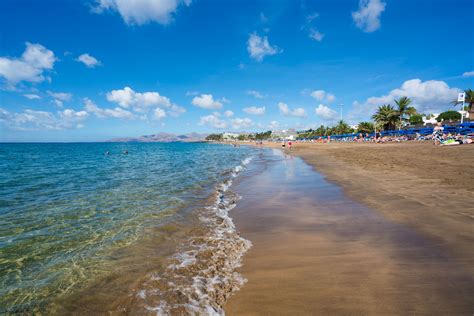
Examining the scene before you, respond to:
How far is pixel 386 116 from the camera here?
61312 millimetres

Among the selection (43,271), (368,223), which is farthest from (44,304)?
(368,223)

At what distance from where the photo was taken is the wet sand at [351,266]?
10.2ft

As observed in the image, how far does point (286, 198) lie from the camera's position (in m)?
9.38

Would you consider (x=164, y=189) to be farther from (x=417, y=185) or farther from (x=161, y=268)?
(x=417, y=185)

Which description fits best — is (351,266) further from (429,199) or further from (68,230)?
(68,230)

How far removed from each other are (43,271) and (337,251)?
5915 millimetres

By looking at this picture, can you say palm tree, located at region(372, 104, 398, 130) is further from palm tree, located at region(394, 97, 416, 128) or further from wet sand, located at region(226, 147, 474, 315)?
wet sand, located at region(226, 147, 474, 315)

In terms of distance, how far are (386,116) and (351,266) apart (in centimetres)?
6975

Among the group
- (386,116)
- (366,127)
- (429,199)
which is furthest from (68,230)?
(366,127)

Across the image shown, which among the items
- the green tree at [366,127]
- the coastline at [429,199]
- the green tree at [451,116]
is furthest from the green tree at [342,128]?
the coastline at [429,199]

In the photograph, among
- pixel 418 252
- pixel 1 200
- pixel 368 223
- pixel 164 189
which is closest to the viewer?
pixel 418 252

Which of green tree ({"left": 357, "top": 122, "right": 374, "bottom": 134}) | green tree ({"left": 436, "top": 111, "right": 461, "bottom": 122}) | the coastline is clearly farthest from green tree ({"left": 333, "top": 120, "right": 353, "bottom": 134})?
the coastline

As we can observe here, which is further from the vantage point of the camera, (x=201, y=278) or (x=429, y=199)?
(x=429, y=199)

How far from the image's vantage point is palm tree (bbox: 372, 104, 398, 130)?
60.8 meters
